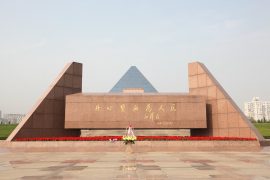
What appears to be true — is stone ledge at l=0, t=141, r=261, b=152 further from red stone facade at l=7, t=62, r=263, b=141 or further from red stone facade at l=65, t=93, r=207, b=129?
red stone facade at l=65, t=93, r=207, b=129

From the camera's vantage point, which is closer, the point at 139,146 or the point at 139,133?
the point at 139,146

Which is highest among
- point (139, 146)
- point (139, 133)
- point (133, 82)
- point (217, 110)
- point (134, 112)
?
point (133, 82)

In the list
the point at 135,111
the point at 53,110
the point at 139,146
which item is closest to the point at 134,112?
the point at 135,111

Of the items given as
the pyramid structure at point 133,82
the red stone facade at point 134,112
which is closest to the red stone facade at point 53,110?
the red stone facade at point 134,112

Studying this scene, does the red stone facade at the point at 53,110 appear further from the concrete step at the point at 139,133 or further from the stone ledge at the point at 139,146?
the concrete step at the point at 139,133

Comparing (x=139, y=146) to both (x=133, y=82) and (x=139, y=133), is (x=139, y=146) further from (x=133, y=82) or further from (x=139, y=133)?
(x=133, y=82)

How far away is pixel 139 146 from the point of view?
20.4 meters

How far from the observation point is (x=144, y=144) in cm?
2055

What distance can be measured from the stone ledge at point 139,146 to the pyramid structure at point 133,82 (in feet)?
116

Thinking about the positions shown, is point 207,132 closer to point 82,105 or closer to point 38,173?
point 82,105

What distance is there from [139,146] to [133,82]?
38746 millimetres

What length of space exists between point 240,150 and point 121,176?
14.4 metres

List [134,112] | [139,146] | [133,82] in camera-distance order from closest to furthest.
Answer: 1. [139,146]
2. [134,112]
3. [133,82]

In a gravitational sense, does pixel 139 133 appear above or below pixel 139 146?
above
